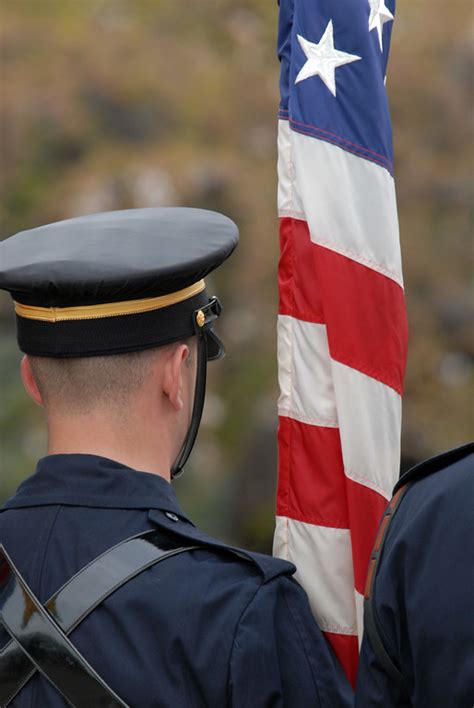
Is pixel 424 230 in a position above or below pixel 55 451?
below

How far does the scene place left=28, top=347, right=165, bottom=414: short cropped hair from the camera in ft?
4.63

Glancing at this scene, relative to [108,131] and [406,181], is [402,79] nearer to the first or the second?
[406,181]

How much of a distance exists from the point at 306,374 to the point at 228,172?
495cm

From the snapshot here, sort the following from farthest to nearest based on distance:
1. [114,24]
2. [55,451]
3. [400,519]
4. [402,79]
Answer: [114,24] → [402,79] → [55,451] → [400,519]

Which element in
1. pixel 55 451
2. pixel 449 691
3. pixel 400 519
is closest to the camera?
pixel 449 691

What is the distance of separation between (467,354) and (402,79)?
1917 millimetres

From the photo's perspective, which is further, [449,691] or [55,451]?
[55,451]

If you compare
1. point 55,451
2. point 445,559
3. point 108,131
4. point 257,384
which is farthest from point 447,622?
point 108,131

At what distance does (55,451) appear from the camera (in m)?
1.45

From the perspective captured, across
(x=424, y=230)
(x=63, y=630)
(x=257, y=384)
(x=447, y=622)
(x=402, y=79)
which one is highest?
(x=402, y=79)

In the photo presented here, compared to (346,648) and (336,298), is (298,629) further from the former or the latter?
(336,298)

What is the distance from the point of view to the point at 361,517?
5.60ft

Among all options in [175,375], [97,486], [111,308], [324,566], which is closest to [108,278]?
[111,308]

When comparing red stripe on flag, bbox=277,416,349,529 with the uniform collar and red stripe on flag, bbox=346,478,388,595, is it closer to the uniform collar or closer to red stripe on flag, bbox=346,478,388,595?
red stripe on flag, bbox=346,478,388,595
